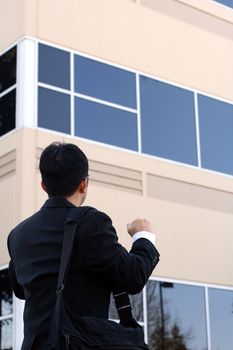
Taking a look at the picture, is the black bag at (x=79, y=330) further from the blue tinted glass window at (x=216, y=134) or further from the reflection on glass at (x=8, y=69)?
the blue tinted glass window at (x=216, y=134)

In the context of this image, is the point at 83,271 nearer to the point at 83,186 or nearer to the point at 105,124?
the point at 83,186

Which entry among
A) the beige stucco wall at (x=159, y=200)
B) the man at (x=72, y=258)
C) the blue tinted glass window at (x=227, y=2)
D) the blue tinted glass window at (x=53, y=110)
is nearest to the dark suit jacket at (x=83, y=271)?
the man at (x=72, y=258)

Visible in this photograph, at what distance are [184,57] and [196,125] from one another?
4.47 ft

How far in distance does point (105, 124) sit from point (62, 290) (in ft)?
33.6

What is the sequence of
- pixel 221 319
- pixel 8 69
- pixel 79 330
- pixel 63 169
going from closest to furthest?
1. pixel 79 330
2. pixel 63 169
3. pixel 8 69
4. pixel 221 319

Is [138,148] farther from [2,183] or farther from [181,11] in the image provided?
[181,11]

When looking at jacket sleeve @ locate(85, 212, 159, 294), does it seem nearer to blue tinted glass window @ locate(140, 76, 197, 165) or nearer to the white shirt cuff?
the white shirt cuff

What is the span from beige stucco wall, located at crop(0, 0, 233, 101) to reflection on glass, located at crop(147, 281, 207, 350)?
12.4ft

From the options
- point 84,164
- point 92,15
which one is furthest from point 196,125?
point 84,164

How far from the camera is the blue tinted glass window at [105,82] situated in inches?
502

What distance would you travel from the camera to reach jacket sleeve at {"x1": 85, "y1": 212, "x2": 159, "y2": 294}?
106 inches

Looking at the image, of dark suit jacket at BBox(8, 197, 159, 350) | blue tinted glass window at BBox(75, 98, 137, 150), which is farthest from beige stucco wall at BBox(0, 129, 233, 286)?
dark suit jacket at BBox(8, 197, 159, 350)

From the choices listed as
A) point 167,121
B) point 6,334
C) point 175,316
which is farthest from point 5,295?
point 167,121

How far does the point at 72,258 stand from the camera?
2.70m
